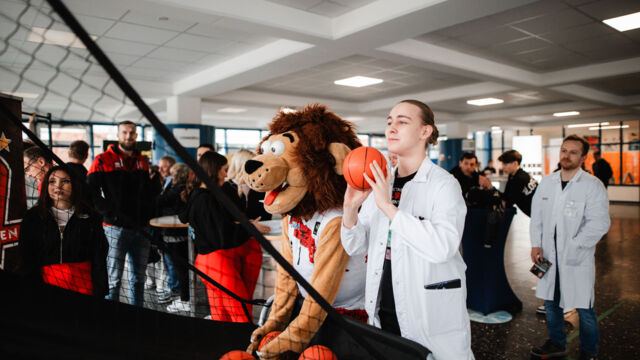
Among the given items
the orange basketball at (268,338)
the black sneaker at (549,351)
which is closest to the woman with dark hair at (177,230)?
the orange basketball at (268,338)

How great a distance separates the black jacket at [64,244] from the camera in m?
2.20

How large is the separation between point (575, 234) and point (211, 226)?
258cm

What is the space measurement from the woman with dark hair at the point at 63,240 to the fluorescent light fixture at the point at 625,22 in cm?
666

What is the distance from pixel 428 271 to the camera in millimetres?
1345

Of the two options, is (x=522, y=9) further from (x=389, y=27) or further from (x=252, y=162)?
(x=252, y=162)

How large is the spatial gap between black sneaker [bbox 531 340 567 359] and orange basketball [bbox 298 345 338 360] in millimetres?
2223

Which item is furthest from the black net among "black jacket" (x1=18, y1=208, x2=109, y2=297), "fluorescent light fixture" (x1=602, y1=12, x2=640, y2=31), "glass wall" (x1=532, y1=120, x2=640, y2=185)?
"glass wall" (x1=532, y1=120, x2=640, y2=185)

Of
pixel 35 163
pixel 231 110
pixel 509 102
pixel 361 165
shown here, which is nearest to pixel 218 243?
pixel 35 163

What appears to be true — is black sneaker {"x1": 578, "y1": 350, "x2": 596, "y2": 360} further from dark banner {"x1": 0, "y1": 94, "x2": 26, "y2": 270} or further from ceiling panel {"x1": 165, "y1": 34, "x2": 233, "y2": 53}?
ceiling panel {"x1": 165, "y1": 34, "x2": 233, "y2": 53}

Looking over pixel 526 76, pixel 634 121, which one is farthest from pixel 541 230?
pixel 634 121

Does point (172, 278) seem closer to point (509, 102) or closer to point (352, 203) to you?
point (352, 203)

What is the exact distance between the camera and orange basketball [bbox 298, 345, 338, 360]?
4.00 feet

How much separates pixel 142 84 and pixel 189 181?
20.4 feet

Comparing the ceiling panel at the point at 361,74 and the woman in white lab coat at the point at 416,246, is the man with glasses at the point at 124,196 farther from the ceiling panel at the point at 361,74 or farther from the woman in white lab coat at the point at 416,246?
the ceiling panel at the point at 361,74
